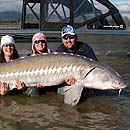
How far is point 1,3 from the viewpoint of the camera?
6.64 meters

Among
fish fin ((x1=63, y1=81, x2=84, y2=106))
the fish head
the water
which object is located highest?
the fish head

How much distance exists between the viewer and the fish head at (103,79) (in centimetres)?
294

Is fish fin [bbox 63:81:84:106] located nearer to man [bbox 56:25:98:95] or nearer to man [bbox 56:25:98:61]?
man [bbox 56:25:98:95]

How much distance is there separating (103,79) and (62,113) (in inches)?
23.4

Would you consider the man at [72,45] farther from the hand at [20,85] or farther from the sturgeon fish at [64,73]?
the hand at [20,85]

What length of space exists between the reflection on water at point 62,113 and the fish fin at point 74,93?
69mm

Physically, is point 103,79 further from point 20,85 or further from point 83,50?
point 20,85

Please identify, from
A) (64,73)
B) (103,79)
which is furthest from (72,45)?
(103,79)

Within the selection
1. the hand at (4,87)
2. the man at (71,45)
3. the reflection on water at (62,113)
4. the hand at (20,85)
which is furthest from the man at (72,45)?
A: the hand at (4,87)

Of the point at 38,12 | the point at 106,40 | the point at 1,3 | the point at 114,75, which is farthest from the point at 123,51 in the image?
the point at 114,75

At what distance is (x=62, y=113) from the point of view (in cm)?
281

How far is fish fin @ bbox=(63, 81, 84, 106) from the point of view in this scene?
298 centimetres

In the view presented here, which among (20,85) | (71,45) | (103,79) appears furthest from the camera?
(71,45)

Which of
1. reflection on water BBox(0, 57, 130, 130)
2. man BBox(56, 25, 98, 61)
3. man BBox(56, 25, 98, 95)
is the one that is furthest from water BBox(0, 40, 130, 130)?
man BBox(56, 25, 98, 61)
